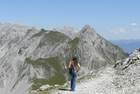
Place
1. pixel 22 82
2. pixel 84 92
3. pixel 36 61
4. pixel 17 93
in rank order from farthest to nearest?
1. pixel 36 61
2. pixel 22 82
3. pixel 17 93
4. pixel 84 92

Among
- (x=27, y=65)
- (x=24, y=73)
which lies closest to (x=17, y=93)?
(x=24, y=73)

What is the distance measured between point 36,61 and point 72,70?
17672 centimetres

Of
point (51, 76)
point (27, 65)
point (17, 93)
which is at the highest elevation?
point (27, 65)

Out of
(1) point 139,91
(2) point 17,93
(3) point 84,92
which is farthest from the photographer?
(2) point 17,93

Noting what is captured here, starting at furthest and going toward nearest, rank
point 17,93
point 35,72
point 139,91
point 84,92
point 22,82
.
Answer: point 35,72, point 22,82, point 17,93, point 84,92, point 139,91

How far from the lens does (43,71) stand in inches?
7279

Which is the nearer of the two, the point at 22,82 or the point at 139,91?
the point at 139,91

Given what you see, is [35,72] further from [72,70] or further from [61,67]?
[72,70]

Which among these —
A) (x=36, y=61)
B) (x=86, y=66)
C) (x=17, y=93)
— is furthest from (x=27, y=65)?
(x=86, y=66)

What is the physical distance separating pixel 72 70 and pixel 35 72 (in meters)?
163

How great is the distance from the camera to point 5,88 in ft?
567

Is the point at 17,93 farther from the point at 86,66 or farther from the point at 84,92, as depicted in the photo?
the point at 84,92

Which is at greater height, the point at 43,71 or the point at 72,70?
the point at 72,70

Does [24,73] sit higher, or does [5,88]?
[24,73]
